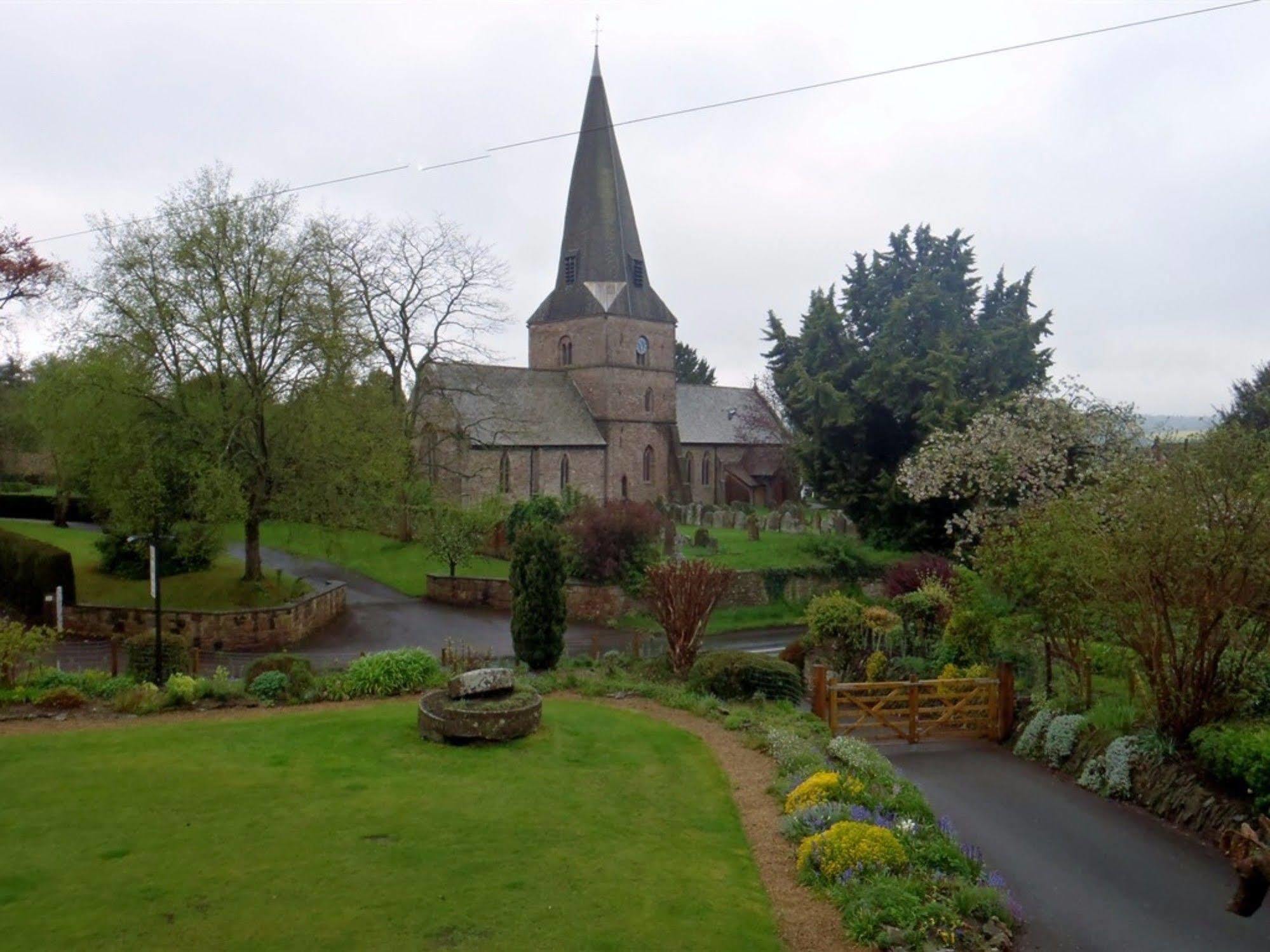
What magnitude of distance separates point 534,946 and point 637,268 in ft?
156

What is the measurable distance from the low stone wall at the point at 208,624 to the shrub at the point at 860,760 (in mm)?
16635

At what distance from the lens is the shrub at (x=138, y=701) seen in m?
15.6

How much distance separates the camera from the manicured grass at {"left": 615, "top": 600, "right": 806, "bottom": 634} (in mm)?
29969

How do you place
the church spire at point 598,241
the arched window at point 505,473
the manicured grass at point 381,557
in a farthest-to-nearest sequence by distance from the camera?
1. the church spire at point 598,241
2. the arched window at point 505,473
3. the manicured grass at point 381,557

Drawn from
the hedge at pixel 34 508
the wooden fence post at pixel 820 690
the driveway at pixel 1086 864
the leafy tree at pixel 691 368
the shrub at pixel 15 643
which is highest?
the leafy tree at pixel 691 368

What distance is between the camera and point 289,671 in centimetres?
1702

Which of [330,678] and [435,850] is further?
[330,678]

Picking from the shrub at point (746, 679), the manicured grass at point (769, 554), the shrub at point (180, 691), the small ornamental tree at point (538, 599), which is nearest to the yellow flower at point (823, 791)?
the shrub at point (746, 679)

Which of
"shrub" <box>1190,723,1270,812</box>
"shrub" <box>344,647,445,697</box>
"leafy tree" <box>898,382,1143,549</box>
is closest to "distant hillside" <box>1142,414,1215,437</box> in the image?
"leafy tree" <box>898,382,1143,549</box>

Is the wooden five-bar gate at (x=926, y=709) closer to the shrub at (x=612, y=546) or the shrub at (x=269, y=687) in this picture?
the shrub at (x=269, y=687)

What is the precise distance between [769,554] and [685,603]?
56.0 ft

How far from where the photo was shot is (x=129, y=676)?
57.6ft

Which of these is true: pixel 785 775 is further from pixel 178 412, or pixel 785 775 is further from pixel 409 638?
pixel 178 412

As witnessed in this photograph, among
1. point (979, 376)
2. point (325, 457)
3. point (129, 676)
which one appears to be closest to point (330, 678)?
point (129, 676)
